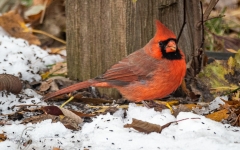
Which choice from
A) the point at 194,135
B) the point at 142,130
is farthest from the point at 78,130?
the point at 194,135

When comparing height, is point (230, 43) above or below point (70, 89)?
above

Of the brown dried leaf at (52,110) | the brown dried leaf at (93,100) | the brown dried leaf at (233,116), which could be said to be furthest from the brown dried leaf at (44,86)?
the brown dried leaf at (233,116)

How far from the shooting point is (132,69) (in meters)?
3.75

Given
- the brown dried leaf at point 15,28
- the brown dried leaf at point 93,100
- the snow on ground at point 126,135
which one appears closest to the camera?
the snow on ground at point 126,135

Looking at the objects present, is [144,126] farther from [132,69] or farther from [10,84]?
[10,84]

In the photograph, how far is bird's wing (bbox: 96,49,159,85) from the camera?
3699mm

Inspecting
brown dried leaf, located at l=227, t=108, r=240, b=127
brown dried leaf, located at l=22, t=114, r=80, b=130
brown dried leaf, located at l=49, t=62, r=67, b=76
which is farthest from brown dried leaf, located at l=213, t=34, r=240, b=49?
brown dried leaf, located at l=22, t=114, r=80, b=130

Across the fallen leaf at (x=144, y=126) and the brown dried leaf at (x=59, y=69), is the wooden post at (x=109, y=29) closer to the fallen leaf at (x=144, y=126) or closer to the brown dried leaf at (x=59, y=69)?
the brown dried leaf at (x=59, y=69)

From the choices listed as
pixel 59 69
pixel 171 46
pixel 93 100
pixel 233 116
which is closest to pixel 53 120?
pixel 93 100

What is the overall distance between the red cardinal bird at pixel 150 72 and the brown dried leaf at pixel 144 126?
64 centimetres

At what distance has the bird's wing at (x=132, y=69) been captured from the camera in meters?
3.70

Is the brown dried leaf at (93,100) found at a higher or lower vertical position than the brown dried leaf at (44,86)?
lower

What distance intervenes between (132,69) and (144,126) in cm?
82

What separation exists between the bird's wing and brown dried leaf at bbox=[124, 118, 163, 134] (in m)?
0.70
